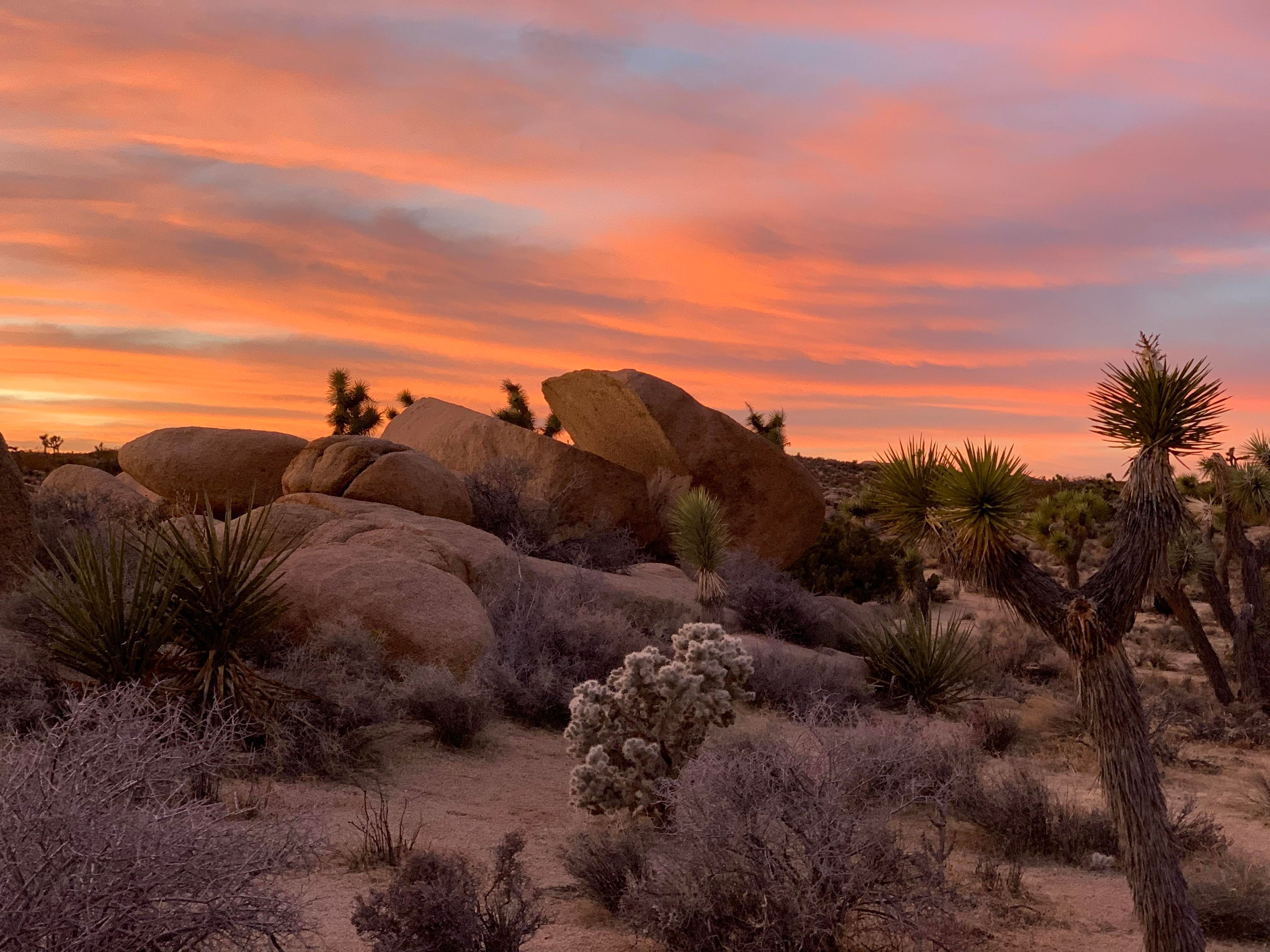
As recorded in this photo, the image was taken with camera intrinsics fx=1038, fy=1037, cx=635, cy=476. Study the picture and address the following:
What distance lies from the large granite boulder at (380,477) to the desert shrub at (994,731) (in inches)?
333

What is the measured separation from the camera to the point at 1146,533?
624 cm

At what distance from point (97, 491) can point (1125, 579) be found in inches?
810

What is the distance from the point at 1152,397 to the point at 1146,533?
2.78 ft

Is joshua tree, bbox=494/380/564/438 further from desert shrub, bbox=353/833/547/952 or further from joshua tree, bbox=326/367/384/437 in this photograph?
desert shrub, bbox=353/833/547/952

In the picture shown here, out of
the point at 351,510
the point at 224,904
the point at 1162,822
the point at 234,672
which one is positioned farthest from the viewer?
the point at 351,510

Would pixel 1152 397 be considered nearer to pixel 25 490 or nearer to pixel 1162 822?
pixel 1162 822

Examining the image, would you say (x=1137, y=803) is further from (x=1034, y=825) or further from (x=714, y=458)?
(x=714, y=458)

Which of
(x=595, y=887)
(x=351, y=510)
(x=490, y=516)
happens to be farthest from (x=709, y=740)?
(x=490, y=516)

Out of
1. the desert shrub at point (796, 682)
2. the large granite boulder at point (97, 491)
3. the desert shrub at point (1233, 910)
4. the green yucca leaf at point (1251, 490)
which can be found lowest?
the desert shrub at point (1233, 910)

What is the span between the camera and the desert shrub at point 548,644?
11117mm

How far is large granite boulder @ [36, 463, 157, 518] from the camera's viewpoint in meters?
18.2

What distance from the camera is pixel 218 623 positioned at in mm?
8758

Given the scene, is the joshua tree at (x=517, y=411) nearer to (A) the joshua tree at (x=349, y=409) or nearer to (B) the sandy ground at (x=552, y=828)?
(A) the joshua tree at (x=349, y=409)

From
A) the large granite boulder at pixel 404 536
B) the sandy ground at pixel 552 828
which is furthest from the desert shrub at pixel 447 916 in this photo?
the large granite boulder at pixel 404 536
